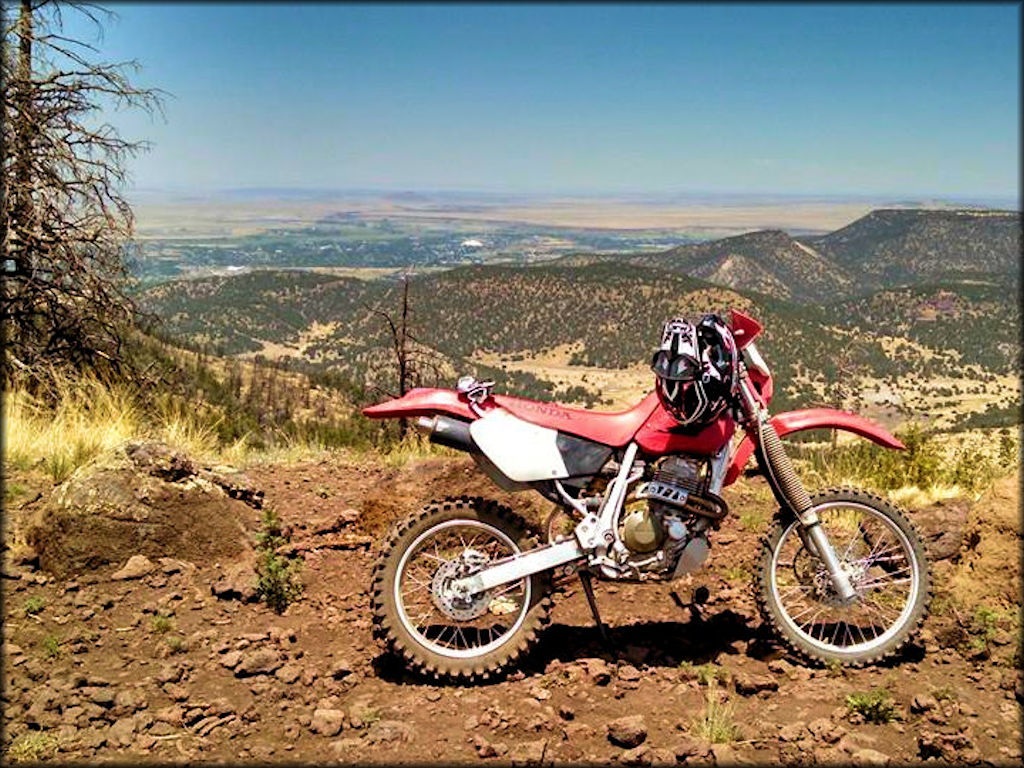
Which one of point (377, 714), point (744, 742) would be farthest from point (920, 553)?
point (377, 714)

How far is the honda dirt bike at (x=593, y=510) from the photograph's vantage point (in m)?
3.92

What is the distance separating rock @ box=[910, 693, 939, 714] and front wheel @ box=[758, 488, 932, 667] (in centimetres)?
41

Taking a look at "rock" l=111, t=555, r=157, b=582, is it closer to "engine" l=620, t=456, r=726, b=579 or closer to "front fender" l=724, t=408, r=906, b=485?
"engine" l=620, t=456, r=726, b=579

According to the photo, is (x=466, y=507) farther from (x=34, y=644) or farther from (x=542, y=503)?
(x=34, y=644)

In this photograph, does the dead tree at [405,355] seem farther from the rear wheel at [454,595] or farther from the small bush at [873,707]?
the small bush at [873,707]

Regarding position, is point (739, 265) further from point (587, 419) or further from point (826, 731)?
point (826, 731)

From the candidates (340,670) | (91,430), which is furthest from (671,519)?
(91,430)

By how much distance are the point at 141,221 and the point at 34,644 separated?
28.0 feet

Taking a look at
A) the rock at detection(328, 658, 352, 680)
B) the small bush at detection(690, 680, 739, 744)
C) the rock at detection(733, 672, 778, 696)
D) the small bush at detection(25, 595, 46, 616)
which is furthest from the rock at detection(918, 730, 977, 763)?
the small bush at detection(25, 595, 46, 616)

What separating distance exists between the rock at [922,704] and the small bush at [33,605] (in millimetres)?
4741

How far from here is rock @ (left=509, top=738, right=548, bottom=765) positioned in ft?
10.4

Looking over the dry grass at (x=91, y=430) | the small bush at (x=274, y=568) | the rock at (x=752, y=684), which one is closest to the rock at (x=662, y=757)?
the rock at (x=752, y=684)

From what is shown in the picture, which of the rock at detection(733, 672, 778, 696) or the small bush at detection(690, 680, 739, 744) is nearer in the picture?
the small bush at detection(690, 680, 739, 744)

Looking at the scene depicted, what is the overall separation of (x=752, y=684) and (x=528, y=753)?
130 cm
